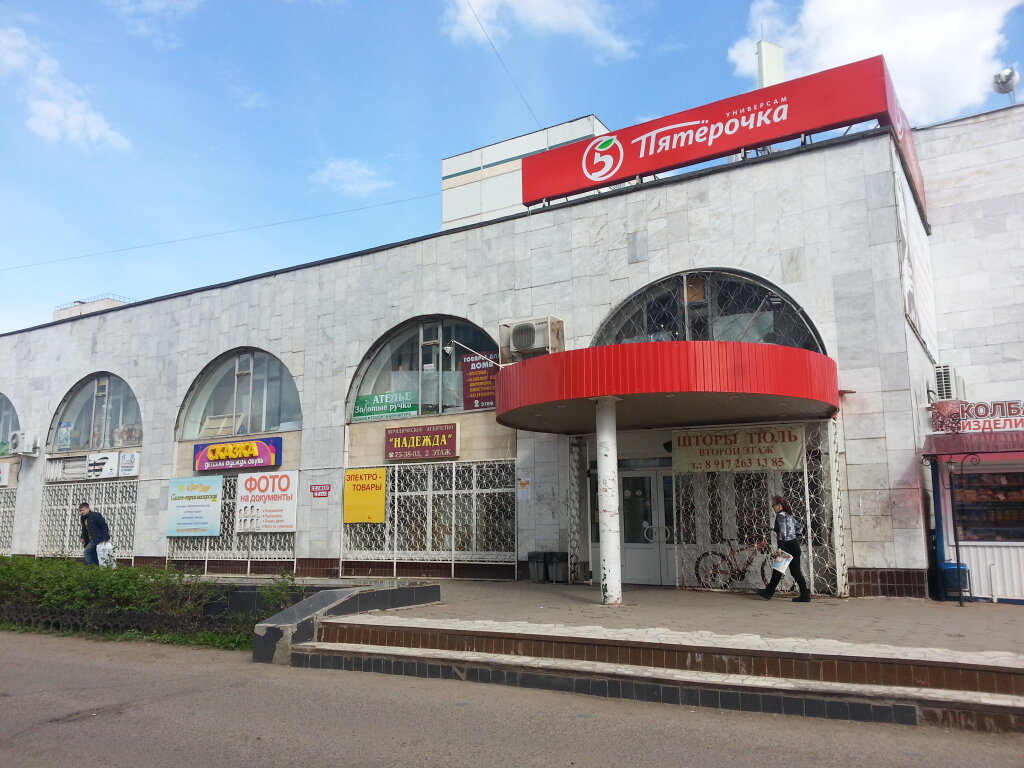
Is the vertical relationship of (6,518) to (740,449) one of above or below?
below

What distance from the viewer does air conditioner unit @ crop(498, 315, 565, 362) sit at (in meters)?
15.1

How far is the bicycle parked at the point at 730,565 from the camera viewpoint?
42.8ft

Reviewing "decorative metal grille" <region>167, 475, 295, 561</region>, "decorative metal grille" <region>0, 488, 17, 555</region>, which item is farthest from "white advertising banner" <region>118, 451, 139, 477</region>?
"decorative metal grille" <region>0, 488, 17, 555</region>

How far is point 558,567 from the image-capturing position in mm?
14711

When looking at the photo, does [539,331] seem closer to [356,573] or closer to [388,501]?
[388,501]

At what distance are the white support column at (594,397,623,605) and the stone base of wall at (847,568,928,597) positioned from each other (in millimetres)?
3773

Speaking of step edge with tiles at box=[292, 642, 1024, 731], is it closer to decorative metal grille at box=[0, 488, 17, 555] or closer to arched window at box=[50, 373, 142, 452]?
arched window at box=[50, 373, 142, 452]

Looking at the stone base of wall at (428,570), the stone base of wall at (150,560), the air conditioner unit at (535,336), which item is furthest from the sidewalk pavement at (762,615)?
the stone base of wall at (150,560)

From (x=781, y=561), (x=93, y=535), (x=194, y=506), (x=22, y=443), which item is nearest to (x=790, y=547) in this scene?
(x=781, y=561)

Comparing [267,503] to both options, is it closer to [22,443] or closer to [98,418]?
[98,418]

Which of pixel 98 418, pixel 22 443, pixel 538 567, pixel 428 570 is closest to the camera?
pixel 538 567

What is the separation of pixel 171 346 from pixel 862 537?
1755 cm

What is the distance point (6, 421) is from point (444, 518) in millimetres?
17129

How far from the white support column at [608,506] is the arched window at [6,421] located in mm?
21211
